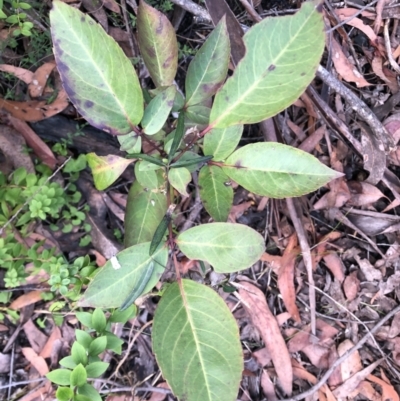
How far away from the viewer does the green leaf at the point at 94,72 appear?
91 centimetres

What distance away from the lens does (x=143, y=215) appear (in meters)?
1.20

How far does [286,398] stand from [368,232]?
2.43 feet

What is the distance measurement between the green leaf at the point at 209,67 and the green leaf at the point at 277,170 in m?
0.20

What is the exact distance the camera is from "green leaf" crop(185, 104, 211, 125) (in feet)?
3.73

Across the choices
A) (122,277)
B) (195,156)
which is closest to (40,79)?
(195,156)

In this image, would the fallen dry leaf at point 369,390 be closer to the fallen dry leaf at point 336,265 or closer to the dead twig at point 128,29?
the fallen dry leaf at point 336,265

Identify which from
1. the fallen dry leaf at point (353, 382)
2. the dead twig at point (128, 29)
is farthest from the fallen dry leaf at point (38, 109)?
the fallen dry leaf at point (353, 382)

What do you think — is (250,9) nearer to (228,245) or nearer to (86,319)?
(228,245)

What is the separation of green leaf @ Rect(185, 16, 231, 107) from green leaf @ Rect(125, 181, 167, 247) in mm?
285

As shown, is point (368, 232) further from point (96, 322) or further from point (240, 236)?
point (96, 322)

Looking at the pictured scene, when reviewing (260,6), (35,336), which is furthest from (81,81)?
(35,336)

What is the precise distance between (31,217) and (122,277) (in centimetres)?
66

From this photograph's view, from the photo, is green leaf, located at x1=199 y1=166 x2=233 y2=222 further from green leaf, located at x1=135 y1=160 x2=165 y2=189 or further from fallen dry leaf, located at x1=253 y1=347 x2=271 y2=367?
fallen dry leaf, located at x1=253 y1=347 x2=271 y2=367

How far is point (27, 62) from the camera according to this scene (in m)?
1.59
